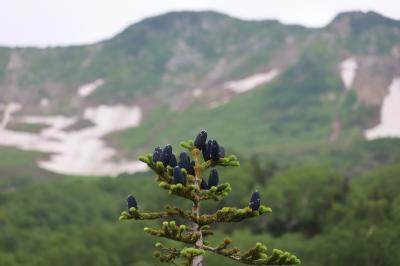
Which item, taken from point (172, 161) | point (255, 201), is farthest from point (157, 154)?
point (255, 201)

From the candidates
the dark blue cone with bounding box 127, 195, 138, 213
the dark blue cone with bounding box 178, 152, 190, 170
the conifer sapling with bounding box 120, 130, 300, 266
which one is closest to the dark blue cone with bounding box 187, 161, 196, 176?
the conifer sapling with bounding box 120, 130, 300, 266

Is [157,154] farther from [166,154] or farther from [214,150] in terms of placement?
[214,150]

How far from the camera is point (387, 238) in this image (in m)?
72.8

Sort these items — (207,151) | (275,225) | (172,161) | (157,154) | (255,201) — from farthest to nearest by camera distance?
(275,225), (207,151), (172,161), (157,154), (255,201)

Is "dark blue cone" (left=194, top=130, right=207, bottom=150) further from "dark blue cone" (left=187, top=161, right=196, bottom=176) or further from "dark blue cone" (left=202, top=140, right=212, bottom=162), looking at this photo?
"dark blue cone" (left=187, top=161, right=196, bottom=176)

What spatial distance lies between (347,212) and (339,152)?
4065 inches

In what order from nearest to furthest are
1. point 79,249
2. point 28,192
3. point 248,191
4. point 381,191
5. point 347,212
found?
1. point 79,249
2. point 347,212
3. point 381,191
4. point 248,191
5. point 28,192

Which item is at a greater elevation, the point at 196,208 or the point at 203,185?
the point at 203,185

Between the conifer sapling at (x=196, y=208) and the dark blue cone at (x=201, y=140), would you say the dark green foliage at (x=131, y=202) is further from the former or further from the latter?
the dark blue cone at (x=201, y=140)

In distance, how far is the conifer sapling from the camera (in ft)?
46.6

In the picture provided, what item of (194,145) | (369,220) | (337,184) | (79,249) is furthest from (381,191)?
(194,145)

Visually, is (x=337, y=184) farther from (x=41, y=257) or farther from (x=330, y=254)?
(x=41, y=257)

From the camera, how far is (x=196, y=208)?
14742 millimetres

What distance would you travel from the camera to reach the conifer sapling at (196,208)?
1420cm
